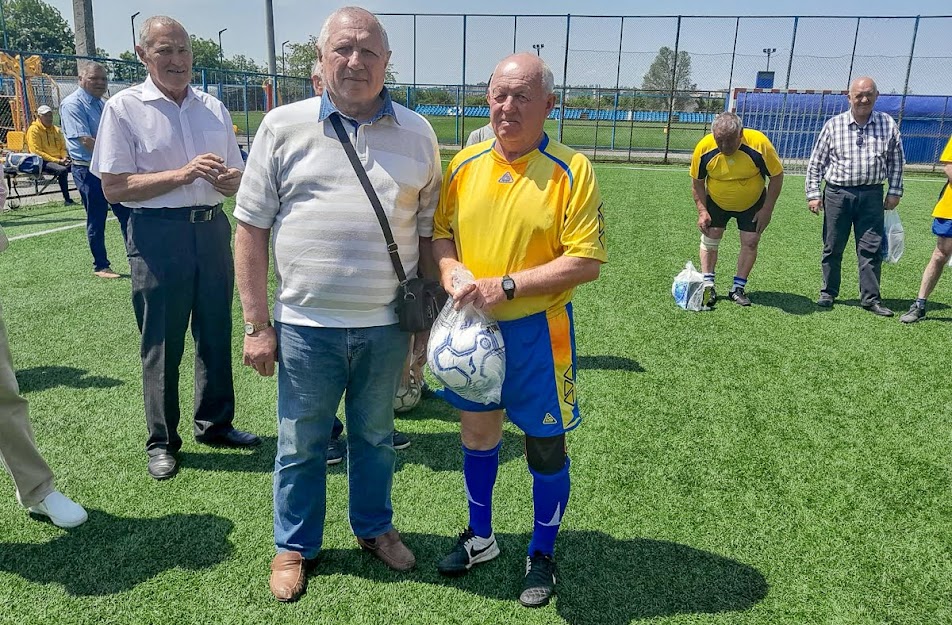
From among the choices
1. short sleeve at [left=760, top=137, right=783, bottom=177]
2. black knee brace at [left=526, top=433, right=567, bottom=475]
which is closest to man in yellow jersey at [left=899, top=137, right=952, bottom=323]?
short sleeve at [left=760, top=137, right=783, bottom=177]

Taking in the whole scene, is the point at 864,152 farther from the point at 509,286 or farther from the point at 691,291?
the point at 509,286

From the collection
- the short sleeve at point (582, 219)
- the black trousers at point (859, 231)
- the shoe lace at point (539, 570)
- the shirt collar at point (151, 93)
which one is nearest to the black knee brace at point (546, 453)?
the shoe lace at point (539, 570)

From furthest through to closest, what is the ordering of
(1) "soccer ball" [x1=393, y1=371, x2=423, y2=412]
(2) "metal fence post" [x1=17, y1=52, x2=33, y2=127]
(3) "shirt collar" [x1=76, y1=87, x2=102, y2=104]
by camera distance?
1. (2) "metal fence post" [x1=17, y1=52, x2=33, y2=127]
2. (3) "shirt collar" [x1=76, y1=87, x2=102, y2=104]
3. (1) "soccer ball" [x1=393, y1=371, x2=423, y2=412]

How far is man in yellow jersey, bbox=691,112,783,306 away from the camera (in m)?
6.27

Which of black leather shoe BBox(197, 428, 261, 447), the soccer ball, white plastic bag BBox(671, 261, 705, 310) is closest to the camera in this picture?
black leather shoe BBox(197, 428, 261, 447)

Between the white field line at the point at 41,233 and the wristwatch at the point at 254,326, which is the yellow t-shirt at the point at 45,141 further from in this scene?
the wristwatch at the point at 254,326

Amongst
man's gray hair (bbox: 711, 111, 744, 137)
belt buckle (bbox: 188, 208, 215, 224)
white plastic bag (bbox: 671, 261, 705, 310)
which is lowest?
white plastic bag (bbox: 671, 261, 705, 310)

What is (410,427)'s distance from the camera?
401 centimetres

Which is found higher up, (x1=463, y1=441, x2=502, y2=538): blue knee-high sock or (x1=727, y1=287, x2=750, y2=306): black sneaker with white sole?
(x1=463, y1=441, x2=502, y2=538): blue knee-high sock

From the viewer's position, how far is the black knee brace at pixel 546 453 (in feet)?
8.30

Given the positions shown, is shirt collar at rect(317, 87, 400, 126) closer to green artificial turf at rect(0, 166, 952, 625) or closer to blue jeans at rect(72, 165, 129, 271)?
green artificial turf at rect(0, 166, 952, 625)

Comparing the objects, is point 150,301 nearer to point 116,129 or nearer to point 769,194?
point 116,129

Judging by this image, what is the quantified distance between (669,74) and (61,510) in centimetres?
2240

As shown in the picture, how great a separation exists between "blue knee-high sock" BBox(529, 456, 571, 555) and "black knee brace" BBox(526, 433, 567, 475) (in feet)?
0.08
